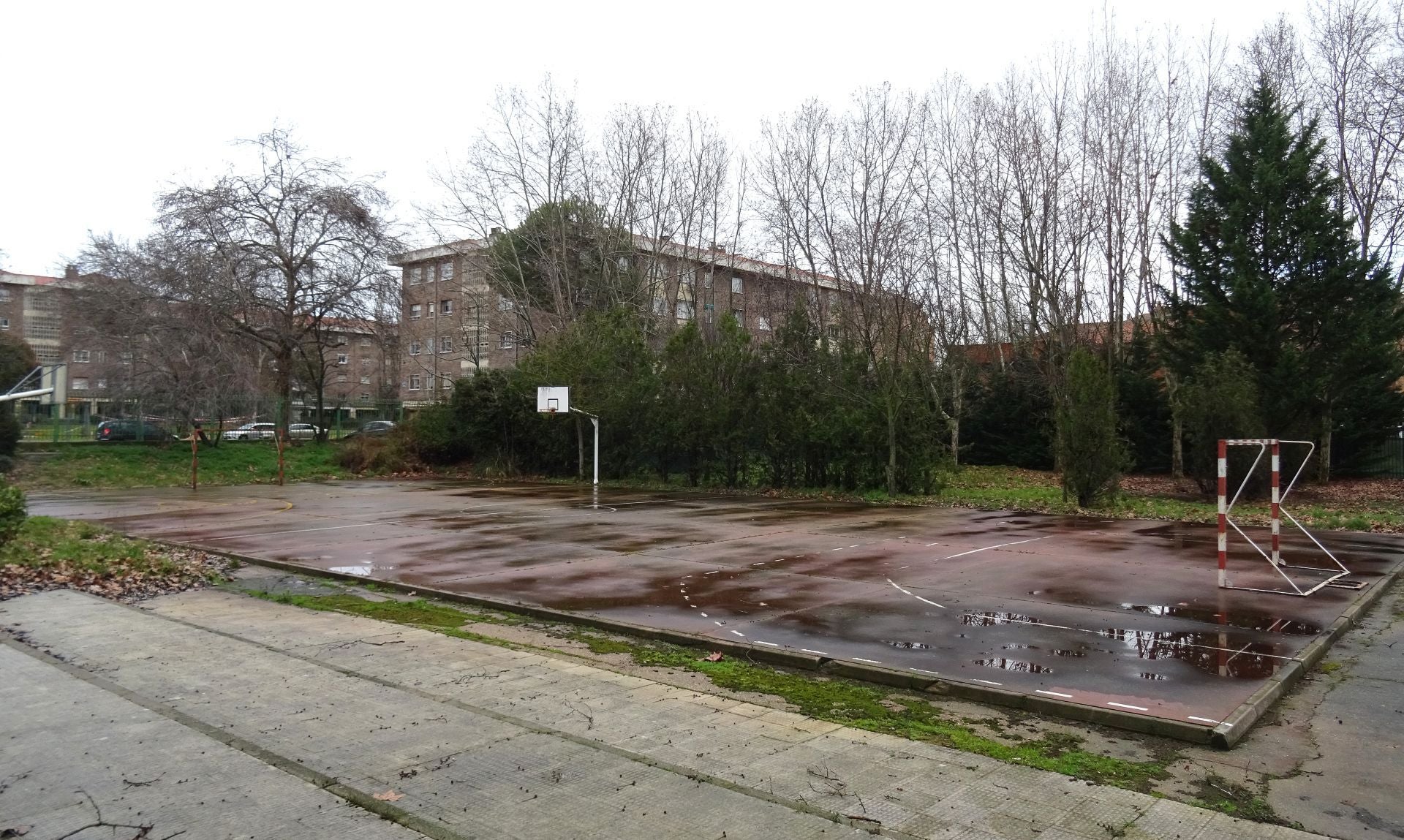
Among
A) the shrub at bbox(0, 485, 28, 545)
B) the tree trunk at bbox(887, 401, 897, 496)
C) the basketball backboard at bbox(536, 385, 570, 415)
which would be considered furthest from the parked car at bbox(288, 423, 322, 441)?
the shrub at bbox(0, 485, 28, 545)

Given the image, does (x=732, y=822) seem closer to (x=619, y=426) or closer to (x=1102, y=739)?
(x=1102, y=739)

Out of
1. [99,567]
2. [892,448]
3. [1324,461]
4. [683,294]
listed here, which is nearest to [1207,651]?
[99,567]

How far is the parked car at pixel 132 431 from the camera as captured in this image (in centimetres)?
3469

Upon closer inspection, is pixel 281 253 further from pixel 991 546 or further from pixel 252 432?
pixel 991 546

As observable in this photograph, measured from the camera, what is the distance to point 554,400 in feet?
95.2

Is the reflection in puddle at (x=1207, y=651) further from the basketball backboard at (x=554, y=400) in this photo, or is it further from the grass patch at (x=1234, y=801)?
the basketball backboard at (x=554, y=400)

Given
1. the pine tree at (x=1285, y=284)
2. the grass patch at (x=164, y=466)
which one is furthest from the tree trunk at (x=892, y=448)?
the grass patch at (x=164, y=466)

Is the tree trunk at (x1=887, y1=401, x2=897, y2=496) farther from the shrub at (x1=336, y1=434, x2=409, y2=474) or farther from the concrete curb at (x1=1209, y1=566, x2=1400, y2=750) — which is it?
the shrub at (x1=336, y1=434, x2=409, y2=474)

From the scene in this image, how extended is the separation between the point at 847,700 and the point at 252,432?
126 ft

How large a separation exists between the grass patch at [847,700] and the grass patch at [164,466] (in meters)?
25.1

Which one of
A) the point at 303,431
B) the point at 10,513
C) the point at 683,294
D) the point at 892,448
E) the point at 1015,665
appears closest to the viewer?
the point at 1015,665

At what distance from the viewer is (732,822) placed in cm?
401

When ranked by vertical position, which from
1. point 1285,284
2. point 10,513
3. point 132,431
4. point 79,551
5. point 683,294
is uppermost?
point 683,294

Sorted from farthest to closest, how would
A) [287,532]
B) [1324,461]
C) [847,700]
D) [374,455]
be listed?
[374,455], [1324,461], [287,532], [847,700]
